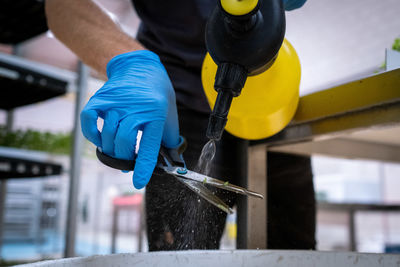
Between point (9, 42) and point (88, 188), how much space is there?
8234 millimetres

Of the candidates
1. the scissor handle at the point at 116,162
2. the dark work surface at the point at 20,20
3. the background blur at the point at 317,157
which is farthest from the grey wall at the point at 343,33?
the dark work surface at the point at 20,20

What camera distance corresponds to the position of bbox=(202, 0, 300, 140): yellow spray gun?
39 centimetres

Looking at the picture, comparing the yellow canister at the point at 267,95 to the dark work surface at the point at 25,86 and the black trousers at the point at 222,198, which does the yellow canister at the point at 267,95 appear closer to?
the black trousers at the point at 222,198

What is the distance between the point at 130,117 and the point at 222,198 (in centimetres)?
35

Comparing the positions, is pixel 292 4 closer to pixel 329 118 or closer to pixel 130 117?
pixel 329 118

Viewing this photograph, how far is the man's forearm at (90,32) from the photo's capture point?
0.74 metres

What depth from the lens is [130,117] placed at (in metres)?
0.53

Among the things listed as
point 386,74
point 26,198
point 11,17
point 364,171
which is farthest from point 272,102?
point 364,171

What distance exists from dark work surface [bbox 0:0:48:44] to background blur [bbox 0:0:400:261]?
17.1 inches

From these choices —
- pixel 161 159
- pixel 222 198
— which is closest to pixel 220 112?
pixel 161 159

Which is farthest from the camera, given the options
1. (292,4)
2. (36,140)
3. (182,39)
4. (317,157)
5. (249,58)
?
(317,157)

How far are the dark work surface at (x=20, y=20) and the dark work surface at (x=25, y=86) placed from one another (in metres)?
0.28

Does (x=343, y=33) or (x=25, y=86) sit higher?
(x=25, y=86)

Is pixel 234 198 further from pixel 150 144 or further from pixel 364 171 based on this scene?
pixel 364 171
